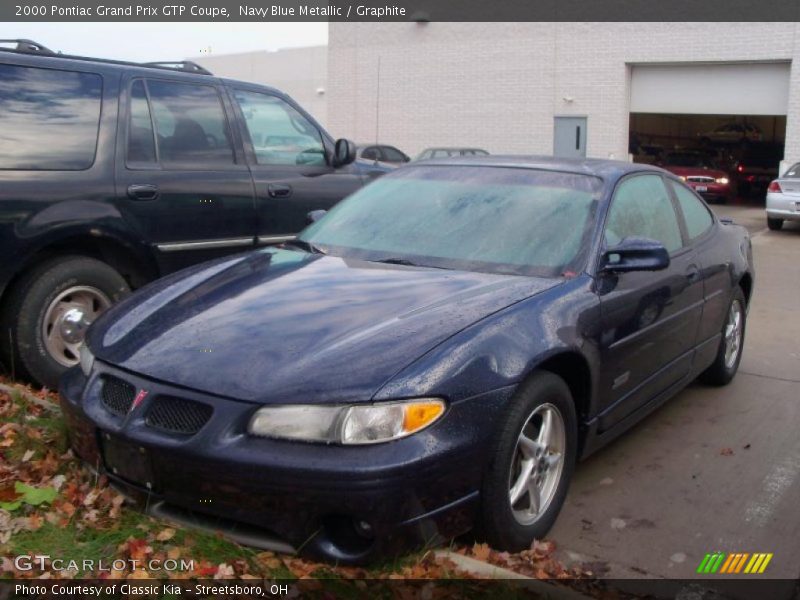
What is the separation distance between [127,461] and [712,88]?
23480 mm

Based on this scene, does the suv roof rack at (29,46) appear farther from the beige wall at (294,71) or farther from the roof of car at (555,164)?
the beige wall at (294,71)

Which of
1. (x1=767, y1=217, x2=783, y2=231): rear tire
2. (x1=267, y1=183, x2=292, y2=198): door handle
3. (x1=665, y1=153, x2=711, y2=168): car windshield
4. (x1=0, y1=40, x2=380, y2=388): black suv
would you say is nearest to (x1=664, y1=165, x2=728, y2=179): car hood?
(x1=665, y1=153, x2=711, y2=168): car windshield

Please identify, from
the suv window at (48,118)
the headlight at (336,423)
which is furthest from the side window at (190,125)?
the headlight at (336,423)

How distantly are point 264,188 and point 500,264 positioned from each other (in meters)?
2.60

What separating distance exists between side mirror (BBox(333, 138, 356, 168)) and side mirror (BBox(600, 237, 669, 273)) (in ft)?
9.96

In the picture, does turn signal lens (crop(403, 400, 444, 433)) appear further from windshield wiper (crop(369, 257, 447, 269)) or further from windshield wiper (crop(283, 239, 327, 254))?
windshield wiper (crop(283, 239, 327, 254))

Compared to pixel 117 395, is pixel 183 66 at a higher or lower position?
higher

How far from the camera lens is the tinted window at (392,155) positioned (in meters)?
25.1

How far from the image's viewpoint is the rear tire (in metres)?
17.7

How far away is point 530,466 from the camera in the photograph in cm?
354

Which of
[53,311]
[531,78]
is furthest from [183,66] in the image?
[531,78]

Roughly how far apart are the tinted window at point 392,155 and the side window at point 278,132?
724 inches

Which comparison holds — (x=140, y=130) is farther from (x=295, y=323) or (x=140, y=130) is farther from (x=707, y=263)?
(x=707, y=263)

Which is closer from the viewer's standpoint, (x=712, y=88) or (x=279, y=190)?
(x=279, y=190)
